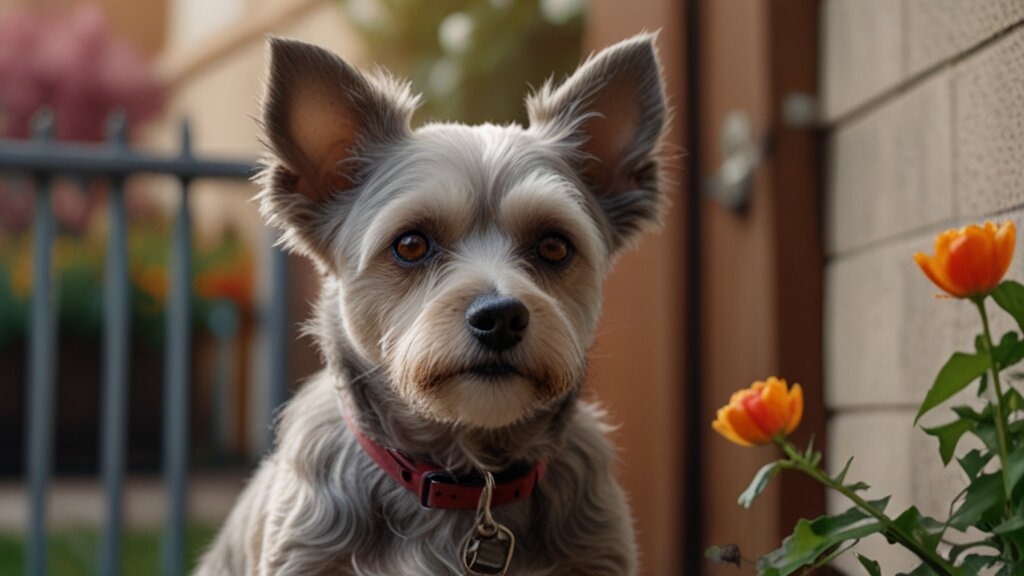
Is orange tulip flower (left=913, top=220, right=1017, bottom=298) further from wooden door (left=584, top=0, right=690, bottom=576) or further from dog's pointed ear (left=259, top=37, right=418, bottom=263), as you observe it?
wooden door (left=584, top=0, right=690, bottom=576)

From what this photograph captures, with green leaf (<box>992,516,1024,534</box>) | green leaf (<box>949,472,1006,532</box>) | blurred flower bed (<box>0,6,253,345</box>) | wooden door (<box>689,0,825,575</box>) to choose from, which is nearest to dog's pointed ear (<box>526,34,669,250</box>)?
wooden door (<box>689,0,825,575</box>)

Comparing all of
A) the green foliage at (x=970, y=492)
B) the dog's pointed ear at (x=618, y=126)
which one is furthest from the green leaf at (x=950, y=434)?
the dog's pointed ear at (x=618, y=126)

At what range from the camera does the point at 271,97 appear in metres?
2.74

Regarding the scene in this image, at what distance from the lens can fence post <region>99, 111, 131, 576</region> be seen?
195 inches

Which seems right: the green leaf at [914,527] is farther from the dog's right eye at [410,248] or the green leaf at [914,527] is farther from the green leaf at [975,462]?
the dog's right eye at [410,248]

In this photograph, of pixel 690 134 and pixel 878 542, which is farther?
pixel 690 134

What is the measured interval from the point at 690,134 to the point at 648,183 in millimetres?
1606

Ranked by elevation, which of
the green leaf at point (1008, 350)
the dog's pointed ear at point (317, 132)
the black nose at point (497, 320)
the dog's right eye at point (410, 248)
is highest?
the dog's pointed ear at point (317, 132)

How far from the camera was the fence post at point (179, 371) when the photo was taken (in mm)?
5105

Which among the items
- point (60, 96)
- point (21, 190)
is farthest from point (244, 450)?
point (60, 96)

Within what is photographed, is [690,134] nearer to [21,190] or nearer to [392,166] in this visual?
[392,166]

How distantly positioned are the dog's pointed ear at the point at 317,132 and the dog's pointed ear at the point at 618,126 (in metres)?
0.39

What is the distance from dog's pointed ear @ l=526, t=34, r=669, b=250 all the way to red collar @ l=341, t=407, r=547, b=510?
691 mm

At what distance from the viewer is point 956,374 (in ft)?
6.22
